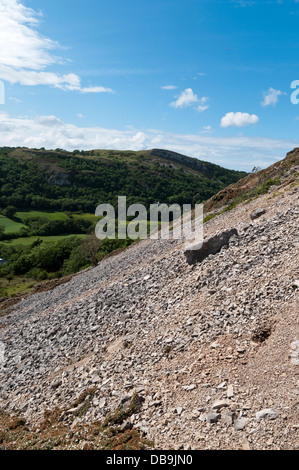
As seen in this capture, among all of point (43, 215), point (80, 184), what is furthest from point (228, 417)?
point (80, 184)

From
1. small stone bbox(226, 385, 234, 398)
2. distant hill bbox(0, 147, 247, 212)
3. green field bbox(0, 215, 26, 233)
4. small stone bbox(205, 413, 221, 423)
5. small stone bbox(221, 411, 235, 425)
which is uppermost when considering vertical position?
distant hill bbox(0, 147, 247, 212)

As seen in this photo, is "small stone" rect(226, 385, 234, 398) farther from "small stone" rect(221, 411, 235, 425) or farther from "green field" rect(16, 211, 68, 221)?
"green field" rect(16, 211, 68, 221)

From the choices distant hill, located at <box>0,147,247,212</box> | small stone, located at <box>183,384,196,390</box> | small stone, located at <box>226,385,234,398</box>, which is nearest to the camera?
small stone, located at <box>226,385,234,398</box>

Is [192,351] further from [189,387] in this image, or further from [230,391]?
[230,391]

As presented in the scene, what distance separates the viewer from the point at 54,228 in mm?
98250

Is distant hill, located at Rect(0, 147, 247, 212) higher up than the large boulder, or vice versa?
distant hill, located at Rect(0, 147, 247, 212)

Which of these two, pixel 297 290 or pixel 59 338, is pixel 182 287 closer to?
pixel 297 290

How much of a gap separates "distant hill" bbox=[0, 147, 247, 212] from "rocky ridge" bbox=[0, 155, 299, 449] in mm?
107919

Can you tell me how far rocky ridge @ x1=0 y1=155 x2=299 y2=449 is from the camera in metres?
6.75

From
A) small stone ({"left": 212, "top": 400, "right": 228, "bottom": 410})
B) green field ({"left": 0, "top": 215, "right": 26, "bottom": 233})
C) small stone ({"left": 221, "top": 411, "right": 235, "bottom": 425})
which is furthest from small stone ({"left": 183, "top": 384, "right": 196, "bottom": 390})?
green field ({"left": 0, "top": 215, "right": 26, "bottom": 233})

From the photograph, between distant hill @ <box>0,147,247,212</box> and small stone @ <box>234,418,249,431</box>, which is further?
distant hill @ <box>0,147,247,212</box>

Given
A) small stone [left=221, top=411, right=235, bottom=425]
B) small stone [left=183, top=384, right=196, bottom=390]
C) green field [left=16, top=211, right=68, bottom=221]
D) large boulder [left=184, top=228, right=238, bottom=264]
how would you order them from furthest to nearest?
green field [left=16, top=211, right=68, bottom=221], large boulder [left=184, top=228, right=238, bottom=264], small stone [left=183, top=384, right=196, bottom=390], small stone [left=221, top=411, right=235, bottom=425]

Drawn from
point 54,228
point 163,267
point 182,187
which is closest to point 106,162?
point 182,187
